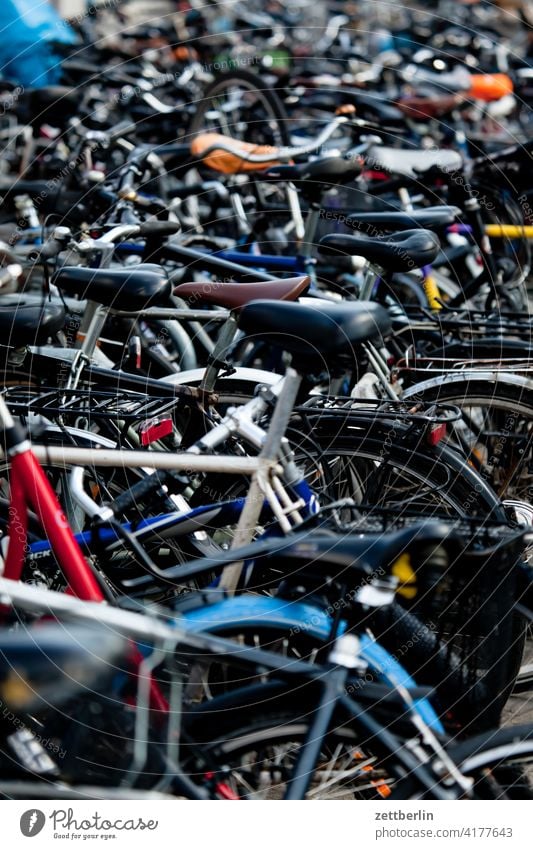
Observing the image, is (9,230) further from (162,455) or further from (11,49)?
(11,49)

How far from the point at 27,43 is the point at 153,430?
6.63 meters

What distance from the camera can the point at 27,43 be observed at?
861 cm

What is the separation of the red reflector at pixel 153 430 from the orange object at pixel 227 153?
2.65m

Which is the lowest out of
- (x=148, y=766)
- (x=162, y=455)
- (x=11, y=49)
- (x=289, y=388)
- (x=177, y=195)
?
(x=148, y=766)

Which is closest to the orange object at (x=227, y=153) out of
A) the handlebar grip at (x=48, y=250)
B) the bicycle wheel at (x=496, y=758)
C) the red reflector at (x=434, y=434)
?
the handlebar grip at (x=48, y=250)

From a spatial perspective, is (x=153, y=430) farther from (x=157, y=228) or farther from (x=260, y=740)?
(x=157, y=228)

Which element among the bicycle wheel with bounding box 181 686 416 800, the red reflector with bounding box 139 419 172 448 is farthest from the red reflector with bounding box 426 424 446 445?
the bicycle wheel with bounding box 181 686 416 800

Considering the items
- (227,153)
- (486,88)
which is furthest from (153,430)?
(486,88)

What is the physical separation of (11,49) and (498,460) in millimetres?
6517

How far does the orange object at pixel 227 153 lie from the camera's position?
546 cm

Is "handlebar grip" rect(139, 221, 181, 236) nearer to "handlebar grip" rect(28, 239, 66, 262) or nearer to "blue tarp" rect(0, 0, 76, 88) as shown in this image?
"handlebar grip" rect(28, 239, 66, 262)

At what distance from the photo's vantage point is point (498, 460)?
4.12 m

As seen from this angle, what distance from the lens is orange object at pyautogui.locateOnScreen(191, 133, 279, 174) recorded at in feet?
17.9

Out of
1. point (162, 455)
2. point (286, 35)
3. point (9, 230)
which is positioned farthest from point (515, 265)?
point (286, 35)
